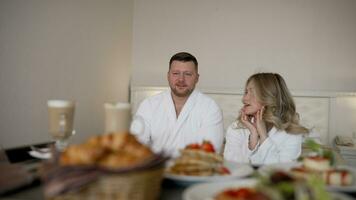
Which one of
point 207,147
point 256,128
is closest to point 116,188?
point 207,147

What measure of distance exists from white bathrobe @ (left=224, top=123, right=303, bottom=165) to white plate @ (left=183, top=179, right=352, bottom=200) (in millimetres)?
1102

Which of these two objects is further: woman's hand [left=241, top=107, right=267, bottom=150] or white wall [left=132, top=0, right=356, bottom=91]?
white wall [left=132, top=0, right=356, bottom=91]

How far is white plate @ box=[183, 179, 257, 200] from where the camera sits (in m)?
0.88

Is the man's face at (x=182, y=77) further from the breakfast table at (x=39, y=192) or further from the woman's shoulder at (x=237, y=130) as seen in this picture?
the breakfast table at (x=39, y=192)

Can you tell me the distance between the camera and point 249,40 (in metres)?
3.71

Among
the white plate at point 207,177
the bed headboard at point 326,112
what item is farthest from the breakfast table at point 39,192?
the bed headboard at point 326,112

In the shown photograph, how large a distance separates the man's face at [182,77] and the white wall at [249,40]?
4.42 ft

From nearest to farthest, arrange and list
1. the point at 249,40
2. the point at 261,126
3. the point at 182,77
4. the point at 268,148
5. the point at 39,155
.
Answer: the point at 39,155 < the point at 268,148 < the point at 261,126 < the point at 182,77 < the point at 249,40

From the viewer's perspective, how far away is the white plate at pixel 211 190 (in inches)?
34.2

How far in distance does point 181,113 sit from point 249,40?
5.34ft

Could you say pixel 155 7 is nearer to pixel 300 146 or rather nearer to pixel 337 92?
pixel 337 92

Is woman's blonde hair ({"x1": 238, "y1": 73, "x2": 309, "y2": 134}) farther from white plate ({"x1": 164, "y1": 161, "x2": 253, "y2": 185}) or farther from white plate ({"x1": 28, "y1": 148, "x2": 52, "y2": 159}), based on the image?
white plate ({"x1": 28, "y1": 148, "x2": 52, "y2": 159})

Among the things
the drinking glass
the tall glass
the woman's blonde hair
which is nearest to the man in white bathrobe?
the woman's blonde hair

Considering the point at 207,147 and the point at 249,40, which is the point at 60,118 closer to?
the point at 207,147
